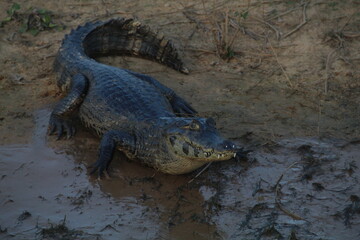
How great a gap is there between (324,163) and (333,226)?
2.97 feet

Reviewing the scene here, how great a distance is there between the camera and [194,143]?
4.34 m

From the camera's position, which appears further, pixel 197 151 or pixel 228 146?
pixel 197 151

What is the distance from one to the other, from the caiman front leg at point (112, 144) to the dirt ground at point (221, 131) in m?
0.13

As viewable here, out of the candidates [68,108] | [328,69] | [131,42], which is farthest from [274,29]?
[68,108]

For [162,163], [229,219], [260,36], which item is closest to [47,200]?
[162,163]

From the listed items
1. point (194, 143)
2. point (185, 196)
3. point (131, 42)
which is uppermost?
point (194, 143)

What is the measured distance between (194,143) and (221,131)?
104 cm

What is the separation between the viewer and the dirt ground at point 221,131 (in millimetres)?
4105

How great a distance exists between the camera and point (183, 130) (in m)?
4.45

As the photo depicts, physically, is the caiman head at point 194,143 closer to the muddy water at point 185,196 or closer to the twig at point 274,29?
the muddy water at point 185,196

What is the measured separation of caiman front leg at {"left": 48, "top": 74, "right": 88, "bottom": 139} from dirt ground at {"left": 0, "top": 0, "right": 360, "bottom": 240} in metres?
0.13

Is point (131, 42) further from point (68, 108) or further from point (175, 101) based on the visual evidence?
point (68, 108)

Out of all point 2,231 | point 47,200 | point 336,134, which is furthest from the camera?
point 336,134

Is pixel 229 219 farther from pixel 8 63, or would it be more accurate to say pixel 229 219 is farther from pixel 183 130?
pixel 8 63
